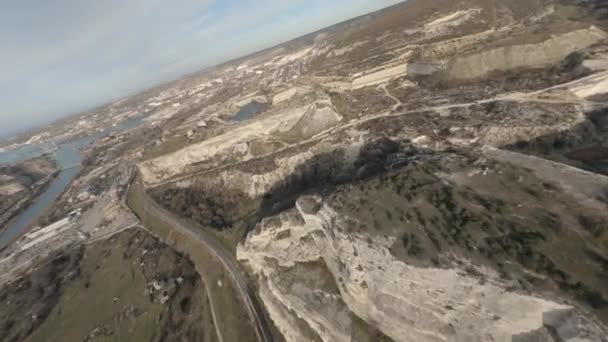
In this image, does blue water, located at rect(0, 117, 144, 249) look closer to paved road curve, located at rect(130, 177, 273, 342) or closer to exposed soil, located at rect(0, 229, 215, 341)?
exposed soil, located at rect(0, 229, 215, 341)

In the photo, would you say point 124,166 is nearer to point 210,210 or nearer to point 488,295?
point 210,210

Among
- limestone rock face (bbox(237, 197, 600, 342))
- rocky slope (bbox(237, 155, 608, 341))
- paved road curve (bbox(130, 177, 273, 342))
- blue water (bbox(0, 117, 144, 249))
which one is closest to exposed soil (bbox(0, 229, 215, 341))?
paved road curve (bbox(130, 177, 273, 342))

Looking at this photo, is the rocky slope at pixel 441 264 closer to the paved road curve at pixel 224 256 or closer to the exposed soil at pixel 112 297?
the paved road curve at pixel 224 256

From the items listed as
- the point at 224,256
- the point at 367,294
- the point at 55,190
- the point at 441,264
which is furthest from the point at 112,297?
the point at 55,190

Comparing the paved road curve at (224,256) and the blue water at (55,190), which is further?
the blue water at (55,190)

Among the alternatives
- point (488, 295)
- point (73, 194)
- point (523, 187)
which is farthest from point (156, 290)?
point (73, 194)

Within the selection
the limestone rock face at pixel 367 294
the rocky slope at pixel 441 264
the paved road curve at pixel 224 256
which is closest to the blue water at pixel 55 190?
the paved road curve at pixel 224 256

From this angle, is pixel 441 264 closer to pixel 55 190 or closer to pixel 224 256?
pixel 224 256

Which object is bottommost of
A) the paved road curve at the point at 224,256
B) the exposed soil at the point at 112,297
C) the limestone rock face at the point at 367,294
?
the exposed soil at the point at 112,297
